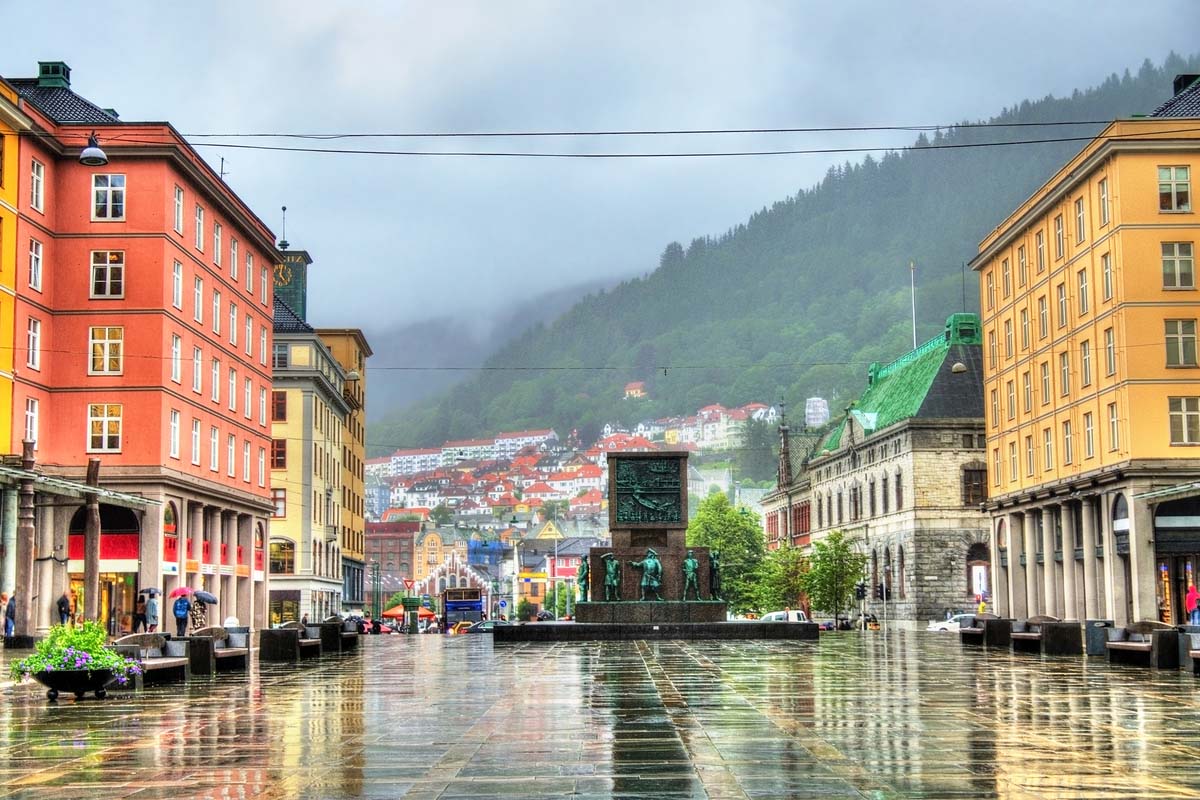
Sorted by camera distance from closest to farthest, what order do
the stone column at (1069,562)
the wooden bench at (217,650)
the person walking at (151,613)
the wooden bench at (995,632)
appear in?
the wooden bench at (217,650) → the wooden bench at (995,632) → the person walking at (151,613) → the stone column at (1069,562)

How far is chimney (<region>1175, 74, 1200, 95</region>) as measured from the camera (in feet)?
228

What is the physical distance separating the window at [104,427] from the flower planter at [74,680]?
113 feet

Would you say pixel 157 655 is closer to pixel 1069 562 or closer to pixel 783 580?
pixel 1069 562

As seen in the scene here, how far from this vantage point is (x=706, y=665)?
32.2 meters

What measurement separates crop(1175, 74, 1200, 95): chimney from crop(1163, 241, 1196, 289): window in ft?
41.6

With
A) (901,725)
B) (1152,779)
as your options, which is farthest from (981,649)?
(1152,779)

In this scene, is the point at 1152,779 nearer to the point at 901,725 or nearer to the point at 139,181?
the point at 901,725

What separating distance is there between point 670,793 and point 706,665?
20142mm

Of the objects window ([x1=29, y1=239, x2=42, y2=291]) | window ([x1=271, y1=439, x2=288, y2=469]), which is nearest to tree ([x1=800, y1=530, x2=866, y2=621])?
window ([x1=271, y1=439, x2=288, y2=469])

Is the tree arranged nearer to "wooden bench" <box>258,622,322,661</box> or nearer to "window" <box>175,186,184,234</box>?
"window" <box>175,186,184,234</box>

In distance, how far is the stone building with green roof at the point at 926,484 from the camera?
9575 centimetres

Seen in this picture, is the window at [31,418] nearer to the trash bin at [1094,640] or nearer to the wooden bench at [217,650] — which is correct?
the wooden bench at [217,650]

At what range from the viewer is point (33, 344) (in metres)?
54.5

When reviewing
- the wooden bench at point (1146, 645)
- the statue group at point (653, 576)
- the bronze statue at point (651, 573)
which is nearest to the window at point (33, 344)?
the statue group at point (653, 576)
